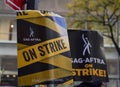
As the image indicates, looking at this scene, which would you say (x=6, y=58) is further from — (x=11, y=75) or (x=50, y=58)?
(x=50, y=58)

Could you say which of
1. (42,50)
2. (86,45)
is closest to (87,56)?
(86,45)

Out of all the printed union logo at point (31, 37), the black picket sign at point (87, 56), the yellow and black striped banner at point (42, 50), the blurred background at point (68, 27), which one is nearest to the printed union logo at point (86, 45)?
the black picket sign at point (87, 56)

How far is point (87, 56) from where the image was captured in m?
7.21

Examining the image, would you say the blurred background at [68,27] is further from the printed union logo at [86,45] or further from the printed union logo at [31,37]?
the printed union logo at [31,37]

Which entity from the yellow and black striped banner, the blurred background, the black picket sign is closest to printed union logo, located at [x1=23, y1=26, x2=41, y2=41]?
the yellow and black striped banner

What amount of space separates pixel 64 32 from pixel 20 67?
0.73 meters

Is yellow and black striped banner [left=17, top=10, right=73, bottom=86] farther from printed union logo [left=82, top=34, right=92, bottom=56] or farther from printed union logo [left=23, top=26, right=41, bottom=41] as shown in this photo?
printed union logo [left=82, top=34, right=92, bottom=56]

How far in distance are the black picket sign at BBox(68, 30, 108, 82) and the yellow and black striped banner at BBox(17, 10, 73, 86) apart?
1.73 metres

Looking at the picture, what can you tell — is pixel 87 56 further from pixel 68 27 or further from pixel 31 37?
pixel 68 27

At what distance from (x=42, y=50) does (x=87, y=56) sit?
2.02 m

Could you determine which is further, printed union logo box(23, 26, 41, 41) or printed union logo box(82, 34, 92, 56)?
printed union logo box(82, 34, 92, 56)

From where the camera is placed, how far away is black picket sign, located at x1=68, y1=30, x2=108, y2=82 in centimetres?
713

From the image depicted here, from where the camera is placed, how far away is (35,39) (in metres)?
5.34

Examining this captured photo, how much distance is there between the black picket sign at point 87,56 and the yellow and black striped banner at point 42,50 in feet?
5.66
